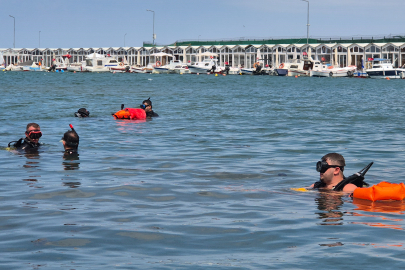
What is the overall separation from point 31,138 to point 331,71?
7530 cm

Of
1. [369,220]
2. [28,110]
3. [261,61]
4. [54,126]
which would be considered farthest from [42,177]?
[261,61]

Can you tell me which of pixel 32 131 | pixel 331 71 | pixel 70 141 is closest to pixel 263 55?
pixel 331 71

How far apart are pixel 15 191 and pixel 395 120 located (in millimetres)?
15795

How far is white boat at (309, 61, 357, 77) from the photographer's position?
82.1 metres

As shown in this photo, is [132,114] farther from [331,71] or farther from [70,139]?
[331,71]

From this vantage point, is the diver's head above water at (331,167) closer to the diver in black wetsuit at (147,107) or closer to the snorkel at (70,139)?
the snorkel at (70,139)

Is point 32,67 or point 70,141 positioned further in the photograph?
point 32,67

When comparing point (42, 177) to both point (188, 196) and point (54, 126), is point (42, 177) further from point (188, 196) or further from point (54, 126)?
point (54, 126)

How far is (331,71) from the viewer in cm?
8219

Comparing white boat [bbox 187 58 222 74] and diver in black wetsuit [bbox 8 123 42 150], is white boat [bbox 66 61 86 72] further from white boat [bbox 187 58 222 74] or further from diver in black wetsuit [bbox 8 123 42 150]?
diver in black wetsuit [bbox 8 123 42 150]

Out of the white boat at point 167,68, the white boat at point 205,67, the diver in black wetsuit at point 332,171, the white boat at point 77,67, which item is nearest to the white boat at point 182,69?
the white boat at point 167,68

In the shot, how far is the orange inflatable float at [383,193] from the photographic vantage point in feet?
23.9

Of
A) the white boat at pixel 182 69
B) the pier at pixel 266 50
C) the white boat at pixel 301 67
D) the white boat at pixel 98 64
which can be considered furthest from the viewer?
the white boat at pixel 98 64

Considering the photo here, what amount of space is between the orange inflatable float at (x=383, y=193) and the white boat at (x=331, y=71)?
77.3 metres
